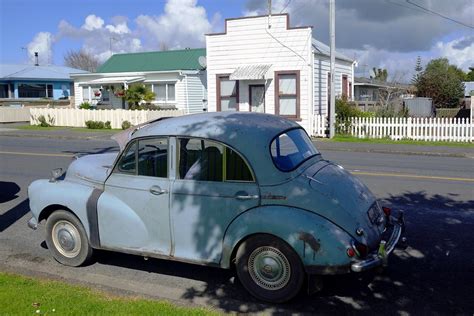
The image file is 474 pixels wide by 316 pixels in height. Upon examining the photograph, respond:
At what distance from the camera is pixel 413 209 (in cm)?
816

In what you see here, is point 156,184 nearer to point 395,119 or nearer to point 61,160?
point 61,160

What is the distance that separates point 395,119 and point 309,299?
17.8 metres

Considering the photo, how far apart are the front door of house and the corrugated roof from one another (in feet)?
36.8

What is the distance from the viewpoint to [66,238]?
5.73 m

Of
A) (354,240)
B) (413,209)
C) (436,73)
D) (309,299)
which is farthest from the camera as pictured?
(436,73)

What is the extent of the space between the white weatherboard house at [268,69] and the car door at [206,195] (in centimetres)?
1783

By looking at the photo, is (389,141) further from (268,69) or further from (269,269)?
(269,269)

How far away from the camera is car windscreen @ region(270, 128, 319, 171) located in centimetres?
500

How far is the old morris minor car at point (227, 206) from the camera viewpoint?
4562 millimetres

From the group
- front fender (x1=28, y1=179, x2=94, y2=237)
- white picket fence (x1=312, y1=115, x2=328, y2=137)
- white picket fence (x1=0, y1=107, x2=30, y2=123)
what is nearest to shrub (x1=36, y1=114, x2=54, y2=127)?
white picket fence (x1=0, y1=107, x2=30, y2=123)

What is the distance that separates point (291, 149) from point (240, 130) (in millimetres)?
661

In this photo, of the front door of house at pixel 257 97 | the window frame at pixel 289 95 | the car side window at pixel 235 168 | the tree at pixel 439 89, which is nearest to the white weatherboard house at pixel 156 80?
the front door of house at pixel 257 97

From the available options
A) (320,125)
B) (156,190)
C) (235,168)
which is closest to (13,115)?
(320,125)

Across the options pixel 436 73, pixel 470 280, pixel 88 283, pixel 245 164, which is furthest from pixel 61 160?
pixel 436 73
